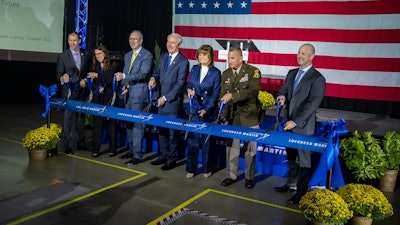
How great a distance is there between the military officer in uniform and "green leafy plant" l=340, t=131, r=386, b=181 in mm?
1296

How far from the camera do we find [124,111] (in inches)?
198

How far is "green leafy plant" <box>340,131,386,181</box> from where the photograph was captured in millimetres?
4727

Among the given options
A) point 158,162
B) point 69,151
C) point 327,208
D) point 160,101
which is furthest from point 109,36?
point 327,208

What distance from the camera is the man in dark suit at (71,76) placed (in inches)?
225

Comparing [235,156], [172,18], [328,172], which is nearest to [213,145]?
[235,156]

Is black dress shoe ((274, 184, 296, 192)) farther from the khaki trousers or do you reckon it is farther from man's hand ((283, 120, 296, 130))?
man's hand ((283, 120, 296, 130))

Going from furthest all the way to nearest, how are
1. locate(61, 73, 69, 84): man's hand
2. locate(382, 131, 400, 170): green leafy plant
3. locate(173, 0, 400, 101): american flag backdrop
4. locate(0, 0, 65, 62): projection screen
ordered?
locate(0, 0, 65, 62): projection screen < locate(173, 0, 400, 101): american flag backdrop < locate(61, 73, 69, 84): man's hand < locate(382, 131, 400, 170): green leafy plant

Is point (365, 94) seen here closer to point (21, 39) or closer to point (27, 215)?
point (27, 215)

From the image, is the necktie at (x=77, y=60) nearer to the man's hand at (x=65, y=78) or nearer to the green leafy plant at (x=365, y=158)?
the man's hand at (x=65, y=78)

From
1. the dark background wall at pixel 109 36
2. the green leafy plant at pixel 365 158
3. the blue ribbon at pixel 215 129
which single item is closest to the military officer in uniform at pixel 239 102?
the blue ribbon at pixel 215 129

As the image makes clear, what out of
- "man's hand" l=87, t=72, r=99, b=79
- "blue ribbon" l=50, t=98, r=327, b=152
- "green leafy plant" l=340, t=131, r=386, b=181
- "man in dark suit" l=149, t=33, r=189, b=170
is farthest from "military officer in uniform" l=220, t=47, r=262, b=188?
"man's hand" l=87, t=72, r=99, b=79

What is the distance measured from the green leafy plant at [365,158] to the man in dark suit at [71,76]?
394 centimetres

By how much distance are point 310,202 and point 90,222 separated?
6.47 ft

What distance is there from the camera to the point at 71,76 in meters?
5.77
